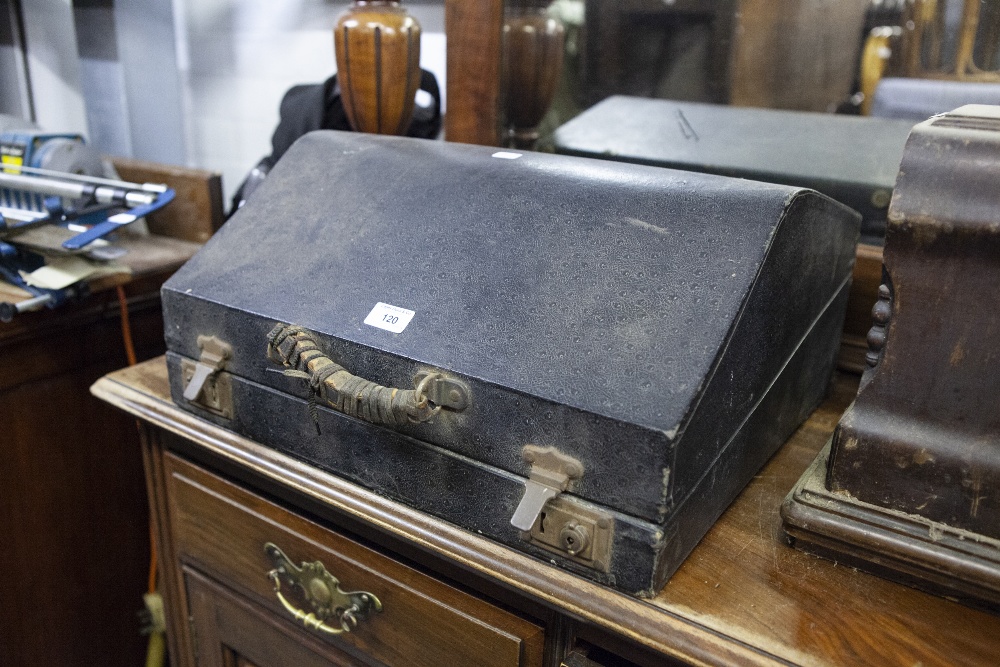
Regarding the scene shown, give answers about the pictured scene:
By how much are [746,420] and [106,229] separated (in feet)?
2.94

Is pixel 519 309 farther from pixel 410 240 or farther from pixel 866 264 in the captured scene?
pixel 866 264

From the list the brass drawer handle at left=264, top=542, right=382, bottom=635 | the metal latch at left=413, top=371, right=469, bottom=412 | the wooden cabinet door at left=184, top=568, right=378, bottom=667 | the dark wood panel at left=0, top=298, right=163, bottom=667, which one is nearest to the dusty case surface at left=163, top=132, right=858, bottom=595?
the metal latch at left=413, top=371, right=469, bottom=412

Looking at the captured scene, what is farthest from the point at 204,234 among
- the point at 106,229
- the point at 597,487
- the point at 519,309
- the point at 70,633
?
the point at 597,487

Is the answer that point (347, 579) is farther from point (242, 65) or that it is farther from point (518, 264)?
point (242, 65)

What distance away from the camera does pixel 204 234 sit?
1.56 metres

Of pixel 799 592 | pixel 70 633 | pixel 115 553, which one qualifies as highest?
pixel 799 592

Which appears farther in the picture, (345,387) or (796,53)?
(796,53)

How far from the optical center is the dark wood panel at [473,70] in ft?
3.92

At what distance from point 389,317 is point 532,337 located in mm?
155

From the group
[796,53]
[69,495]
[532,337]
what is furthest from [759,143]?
[69,495]

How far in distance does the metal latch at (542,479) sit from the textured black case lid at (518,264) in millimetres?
52

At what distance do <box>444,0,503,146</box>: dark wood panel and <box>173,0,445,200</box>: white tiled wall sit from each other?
1.25ft

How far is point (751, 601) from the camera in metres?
0.65

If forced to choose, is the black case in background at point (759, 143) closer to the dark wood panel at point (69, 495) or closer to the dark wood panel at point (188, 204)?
the dark wood panel at point (188, 204)
